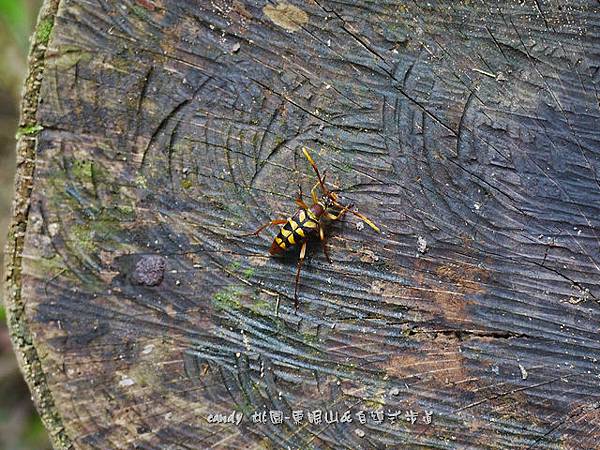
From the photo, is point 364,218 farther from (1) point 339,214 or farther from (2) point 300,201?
(2) point 300,201

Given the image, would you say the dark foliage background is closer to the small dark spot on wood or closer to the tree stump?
the tree stump

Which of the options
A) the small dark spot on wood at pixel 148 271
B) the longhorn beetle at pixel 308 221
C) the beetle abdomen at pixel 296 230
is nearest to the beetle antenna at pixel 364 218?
the longhorn beetle at pixel 308 221

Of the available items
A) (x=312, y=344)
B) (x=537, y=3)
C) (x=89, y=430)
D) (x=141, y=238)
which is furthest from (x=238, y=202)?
(x=537, y=3)

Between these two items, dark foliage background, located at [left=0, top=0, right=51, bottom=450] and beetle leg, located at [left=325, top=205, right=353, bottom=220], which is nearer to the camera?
beetle leg, located at [left=325, top=205, right=353, bottom=220]

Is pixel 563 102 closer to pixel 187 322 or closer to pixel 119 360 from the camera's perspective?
pixel 187 322

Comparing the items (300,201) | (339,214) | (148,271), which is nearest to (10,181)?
(148,271)

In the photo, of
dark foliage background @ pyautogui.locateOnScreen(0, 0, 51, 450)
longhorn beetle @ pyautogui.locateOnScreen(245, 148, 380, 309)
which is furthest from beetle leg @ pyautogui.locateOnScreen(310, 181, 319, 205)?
dark foliage background @ pyautogui.locateOnScreen(0, 0, 51, 450)
